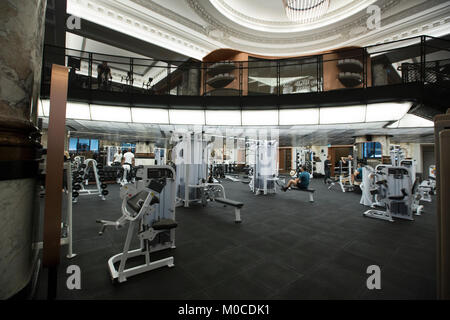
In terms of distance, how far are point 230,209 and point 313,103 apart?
421 cm

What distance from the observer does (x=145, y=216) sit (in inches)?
93.0

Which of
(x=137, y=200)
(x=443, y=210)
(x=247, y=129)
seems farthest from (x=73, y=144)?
(x=443, y=210)

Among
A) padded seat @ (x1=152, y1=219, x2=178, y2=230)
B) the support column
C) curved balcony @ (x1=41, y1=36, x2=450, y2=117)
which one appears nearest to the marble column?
padded seat @ (x1=152, y1=219, x2=178, y2=230)

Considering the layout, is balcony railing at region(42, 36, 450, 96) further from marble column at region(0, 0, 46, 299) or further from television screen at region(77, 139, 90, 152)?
marble column at region(0, 0, 46, 299)

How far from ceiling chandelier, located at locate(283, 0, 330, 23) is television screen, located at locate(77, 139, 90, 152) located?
12385 mm

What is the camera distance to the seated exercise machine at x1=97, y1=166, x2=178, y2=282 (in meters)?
1.89

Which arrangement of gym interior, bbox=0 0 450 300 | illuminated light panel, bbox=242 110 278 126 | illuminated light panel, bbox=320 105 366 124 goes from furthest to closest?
illuminated light panel, bbox=242 110 278 126 < illuminated light panel, bbox=320 105 366 124 < gym interior, bbox=0 0 450 300

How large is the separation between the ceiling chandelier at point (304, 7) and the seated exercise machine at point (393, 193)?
600cm

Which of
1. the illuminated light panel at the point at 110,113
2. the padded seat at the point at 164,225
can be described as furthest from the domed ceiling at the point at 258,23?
the padded seat at the point at 164,225

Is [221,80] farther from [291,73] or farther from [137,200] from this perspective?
[137,200]

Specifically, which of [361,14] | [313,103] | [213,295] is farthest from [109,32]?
[361,14]

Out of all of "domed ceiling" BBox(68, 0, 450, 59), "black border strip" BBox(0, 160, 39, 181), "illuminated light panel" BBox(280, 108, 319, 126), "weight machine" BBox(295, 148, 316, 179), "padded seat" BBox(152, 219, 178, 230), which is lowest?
"padded seat" BBox(152, 219, 178, 230)
